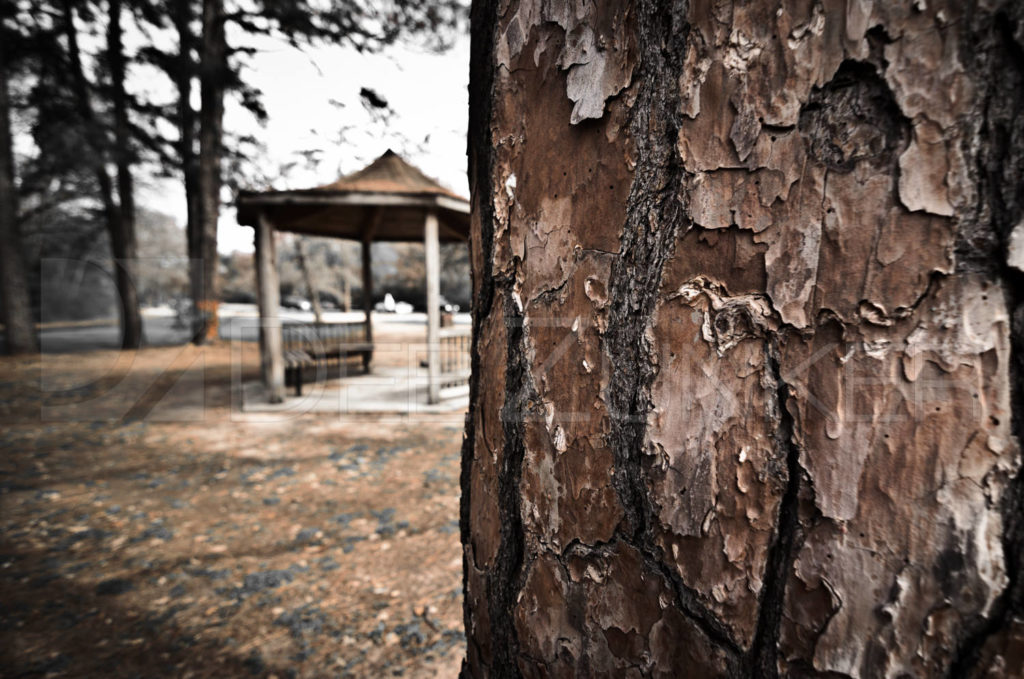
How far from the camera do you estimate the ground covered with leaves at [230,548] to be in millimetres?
2119

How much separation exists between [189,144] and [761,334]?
15565mm

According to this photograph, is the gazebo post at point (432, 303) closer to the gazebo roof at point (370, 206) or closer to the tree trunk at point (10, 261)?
the gazebo roof at point (370, 206)

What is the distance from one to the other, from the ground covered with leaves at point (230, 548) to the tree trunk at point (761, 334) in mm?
1832

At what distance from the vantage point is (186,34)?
11195 millimetres

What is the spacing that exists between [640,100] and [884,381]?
454mm

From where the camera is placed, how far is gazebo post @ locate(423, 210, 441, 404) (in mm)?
6469

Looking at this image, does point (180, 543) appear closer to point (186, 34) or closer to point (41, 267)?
point (186, 34)

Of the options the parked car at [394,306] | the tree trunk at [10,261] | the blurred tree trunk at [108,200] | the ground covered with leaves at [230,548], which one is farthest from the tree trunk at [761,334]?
the parked car at [394,306]

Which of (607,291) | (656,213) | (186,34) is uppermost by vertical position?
(186,34)

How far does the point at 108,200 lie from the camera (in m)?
12.5

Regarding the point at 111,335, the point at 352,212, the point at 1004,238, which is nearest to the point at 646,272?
the point at 1004,238

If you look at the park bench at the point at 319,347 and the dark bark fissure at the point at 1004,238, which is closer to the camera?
the dark bark fissure at the point at 1004,238

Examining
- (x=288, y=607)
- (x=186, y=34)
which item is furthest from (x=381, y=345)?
(x=288, y=607)

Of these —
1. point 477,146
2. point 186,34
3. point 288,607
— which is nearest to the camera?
point 477,146
